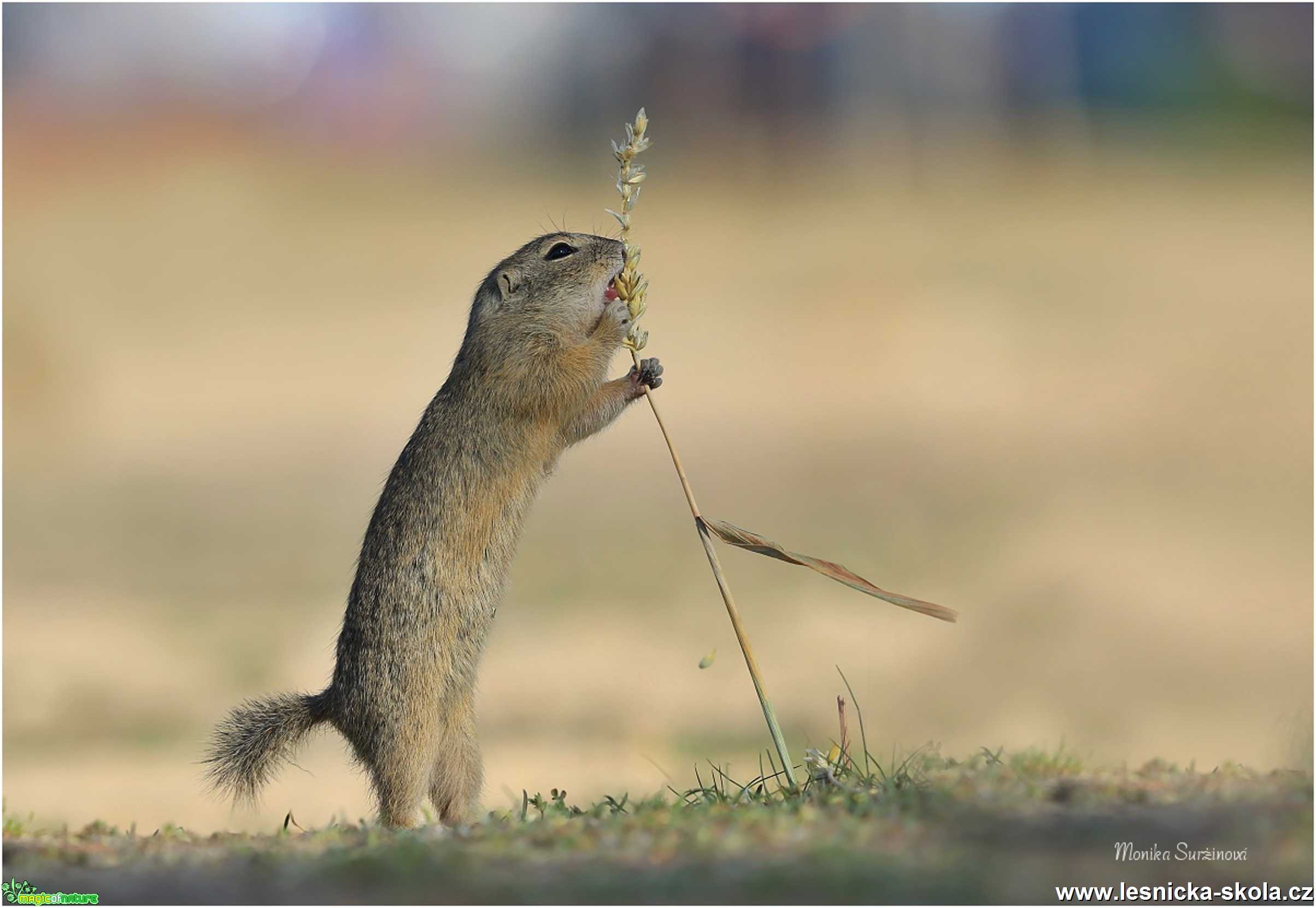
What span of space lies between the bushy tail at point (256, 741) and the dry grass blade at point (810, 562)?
8.52ft

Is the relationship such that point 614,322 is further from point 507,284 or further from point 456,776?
point 456,776

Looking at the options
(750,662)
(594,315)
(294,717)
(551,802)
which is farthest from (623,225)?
(294,717)

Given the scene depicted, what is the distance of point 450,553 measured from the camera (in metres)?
7.05

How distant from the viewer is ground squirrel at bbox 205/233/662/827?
6926mm

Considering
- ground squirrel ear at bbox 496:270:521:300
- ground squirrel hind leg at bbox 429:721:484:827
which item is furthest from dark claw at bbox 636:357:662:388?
ground squirrel hind leg at bbox 429:721:484:827

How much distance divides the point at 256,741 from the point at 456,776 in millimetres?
1128

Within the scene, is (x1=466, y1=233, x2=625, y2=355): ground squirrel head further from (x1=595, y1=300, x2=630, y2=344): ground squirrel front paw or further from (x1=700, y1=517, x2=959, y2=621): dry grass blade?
(x1=700, y1=517, x2=959, y2=621): dry grass blade

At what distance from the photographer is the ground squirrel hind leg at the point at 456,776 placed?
725 centimetres

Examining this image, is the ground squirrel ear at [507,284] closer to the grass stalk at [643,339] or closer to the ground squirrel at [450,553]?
the ground squirrel at [450,553]
